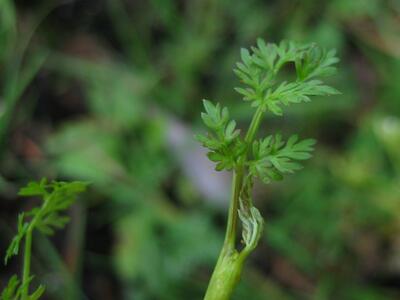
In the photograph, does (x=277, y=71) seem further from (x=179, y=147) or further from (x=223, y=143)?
(x=179, y=147)

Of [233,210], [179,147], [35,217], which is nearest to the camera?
[233,210]

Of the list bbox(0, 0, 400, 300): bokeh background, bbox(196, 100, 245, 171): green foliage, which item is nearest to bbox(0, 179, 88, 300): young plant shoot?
bbox(196, 100, 245, 171): green foliage

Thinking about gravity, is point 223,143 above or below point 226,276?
above

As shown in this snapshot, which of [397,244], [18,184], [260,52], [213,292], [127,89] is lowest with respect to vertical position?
[397,244]

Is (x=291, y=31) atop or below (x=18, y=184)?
atop

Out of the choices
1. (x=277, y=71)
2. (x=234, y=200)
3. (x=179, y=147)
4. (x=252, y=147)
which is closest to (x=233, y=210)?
(x=234, y=200)

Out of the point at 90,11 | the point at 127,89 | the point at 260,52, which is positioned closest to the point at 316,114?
the point at 127,89

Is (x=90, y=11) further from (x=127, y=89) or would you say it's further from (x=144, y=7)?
(x=127, y=89)
